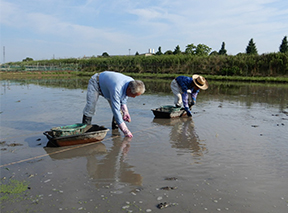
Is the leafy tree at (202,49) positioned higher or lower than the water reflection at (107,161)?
higher

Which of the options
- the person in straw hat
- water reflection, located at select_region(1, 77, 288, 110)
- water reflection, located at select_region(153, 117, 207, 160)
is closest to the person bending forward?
water reflection, located at select_region(153, 117, 207, 160)

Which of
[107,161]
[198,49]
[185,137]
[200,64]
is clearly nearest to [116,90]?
[107,161]

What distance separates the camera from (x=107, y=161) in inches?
194

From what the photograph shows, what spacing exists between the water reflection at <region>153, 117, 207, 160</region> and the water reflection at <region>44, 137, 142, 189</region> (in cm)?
117

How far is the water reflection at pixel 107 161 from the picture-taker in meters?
4.13

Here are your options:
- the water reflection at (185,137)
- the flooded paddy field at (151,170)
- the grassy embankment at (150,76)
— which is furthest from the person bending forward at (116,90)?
the grassy embankment at (150,76)

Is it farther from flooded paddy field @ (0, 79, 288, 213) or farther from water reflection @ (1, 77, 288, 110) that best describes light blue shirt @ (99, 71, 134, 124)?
water reflection @ (1, 77, 288, 110)

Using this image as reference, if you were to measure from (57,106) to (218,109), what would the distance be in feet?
22.6

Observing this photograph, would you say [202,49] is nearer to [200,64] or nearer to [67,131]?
[200,64]

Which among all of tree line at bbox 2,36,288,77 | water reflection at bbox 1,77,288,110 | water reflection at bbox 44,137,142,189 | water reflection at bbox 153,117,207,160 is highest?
tree line at bbox 2,36,288,77

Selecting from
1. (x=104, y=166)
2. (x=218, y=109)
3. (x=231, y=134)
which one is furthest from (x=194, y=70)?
(x=104, y=166)

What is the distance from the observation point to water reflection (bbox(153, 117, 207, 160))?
5574 millimetres

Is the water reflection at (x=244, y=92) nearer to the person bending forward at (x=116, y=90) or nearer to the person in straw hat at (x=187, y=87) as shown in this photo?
the person in straw hat at (x=187, y=87)

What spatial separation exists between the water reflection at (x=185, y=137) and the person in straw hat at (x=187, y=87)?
0.66 metres
